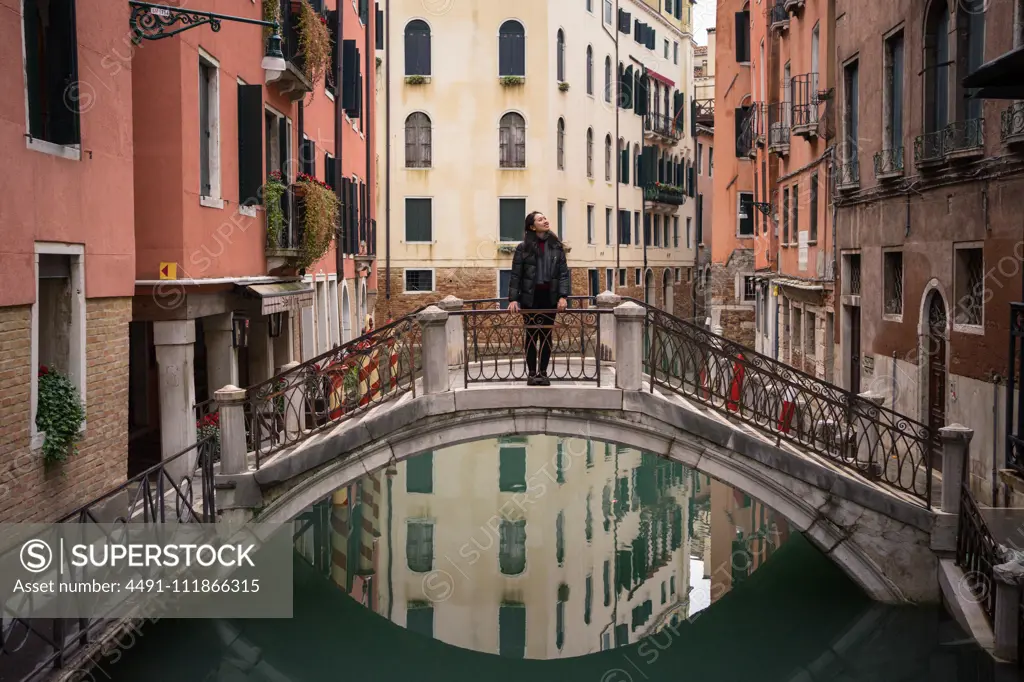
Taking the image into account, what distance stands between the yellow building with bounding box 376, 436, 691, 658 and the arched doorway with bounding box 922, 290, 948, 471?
11.2 feet

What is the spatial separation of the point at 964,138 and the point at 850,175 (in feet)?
16.2

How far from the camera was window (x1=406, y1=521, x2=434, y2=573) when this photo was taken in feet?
48.1

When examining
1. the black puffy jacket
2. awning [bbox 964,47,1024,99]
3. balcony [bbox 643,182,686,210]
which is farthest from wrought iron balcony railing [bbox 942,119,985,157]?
balcony [bbox 643,182,686,210]

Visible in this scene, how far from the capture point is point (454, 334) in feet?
39.5

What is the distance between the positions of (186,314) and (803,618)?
685 centimetres

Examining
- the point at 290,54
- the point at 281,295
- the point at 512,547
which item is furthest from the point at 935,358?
the point at 290,54

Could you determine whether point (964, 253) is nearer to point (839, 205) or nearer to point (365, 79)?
point (839, 205)

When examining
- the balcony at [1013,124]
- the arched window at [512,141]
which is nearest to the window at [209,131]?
the balcony at [1013,124]

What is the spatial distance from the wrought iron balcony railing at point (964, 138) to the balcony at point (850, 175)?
13.6ft

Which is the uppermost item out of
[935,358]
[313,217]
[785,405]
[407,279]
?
[313,217]

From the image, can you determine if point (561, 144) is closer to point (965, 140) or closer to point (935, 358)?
point (935, 358)

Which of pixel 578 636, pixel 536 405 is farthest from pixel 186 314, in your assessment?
pixel 578 636

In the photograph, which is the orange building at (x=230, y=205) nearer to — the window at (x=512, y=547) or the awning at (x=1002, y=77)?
the window at (x=512, y=547)

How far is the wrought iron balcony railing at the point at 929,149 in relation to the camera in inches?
499
